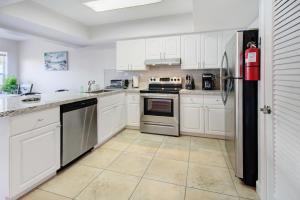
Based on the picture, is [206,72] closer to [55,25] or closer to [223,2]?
[223,2]

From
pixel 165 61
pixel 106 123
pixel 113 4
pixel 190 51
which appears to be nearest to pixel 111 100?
pixel 106 123

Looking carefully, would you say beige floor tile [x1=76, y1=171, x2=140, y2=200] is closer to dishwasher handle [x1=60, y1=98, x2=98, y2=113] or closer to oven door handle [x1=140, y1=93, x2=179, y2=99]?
dishwasher handle [x1=60, y1=98, x2=98, y2=113]

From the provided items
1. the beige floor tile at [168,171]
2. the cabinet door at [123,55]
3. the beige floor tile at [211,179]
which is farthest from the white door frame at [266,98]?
the cabinet door at [123,55]

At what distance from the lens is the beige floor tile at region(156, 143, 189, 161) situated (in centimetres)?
259

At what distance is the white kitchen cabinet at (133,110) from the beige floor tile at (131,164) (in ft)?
→ 4.19

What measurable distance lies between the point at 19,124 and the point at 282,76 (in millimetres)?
2243

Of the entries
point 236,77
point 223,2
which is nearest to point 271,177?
point 236,77

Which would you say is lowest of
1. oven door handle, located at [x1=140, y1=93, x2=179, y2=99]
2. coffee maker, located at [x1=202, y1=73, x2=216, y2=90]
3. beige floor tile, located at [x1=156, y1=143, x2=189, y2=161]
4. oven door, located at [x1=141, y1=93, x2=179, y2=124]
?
beige floor tile, located at [x1=156, y1=143, x2=189, y2=161]

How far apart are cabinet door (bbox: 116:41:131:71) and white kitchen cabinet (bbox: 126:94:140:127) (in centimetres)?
77

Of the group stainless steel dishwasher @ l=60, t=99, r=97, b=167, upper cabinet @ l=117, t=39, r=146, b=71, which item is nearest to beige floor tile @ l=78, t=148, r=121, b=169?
stainless steel dishwasher @ l=60, t=99, r=97, b=167

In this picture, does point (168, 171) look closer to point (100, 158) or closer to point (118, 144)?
point (100, 158)

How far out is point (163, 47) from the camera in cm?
378

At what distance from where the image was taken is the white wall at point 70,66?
4.81m

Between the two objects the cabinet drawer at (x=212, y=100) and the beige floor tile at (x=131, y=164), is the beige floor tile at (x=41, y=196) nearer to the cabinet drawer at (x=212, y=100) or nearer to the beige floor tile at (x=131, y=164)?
the beige floor tile at (x=131, y=164)
